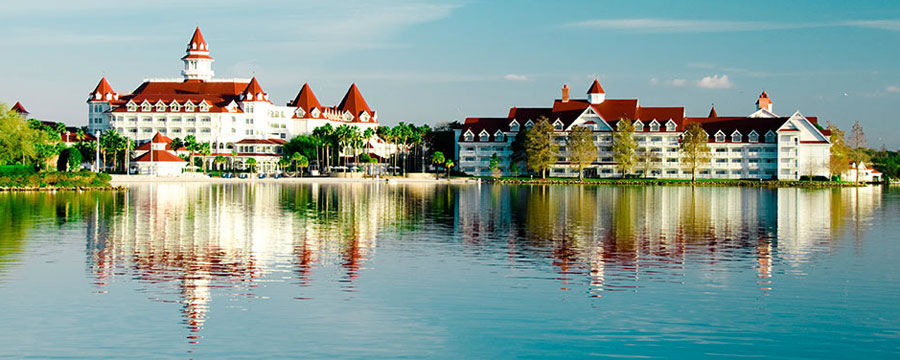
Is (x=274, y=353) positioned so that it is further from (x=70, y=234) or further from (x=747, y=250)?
(x=70, y=234)

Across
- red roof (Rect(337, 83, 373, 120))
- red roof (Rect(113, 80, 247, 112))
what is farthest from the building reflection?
red roof (Rect(337, 83, 373, 120))

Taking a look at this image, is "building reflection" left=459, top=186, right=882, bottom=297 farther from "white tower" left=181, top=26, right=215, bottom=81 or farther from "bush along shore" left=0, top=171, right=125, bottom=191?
"white tower" left=181, top=26, right=215, bottom=81

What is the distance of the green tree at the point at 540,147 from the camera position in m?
126

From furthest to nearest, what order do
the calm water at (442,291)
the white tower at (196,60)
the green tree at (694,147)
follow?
1. the white tower at (196,60)
2. the green tree at (694,147)
3. the calm water at (442,291)

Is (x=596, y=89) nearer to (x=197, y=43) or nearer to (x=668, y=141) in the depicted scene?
(x=668, y=141)

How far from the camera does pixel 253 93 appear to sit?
147 metres

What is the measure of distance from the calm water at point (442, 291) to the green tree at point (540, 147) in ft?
283

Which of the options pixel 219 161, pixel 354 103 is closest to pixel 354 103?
pixel 354 103

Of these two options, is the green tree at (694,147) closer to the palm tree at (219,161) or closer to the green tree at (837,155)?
the green tree at (837,155)

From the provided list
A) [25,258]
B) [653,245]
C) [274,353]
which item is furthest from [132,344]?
[653,245]

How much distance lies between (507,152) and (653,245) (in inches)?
4240

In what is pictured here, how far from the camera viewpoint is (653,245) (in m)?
31.3

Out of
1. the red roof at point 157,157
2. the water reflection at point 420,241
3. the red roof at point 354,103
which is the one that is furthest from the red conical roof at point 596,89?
the water reflection at point 420,241

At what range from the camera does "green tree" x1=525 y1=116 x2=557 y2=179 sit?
413 ft
